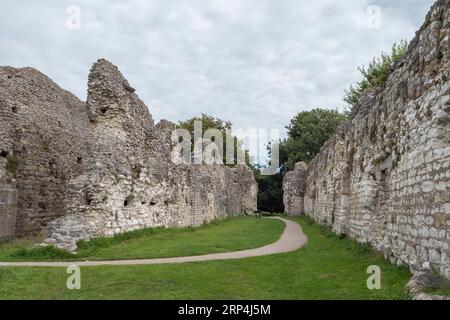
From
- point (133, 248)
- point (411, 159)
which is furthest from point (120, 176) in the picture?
point (411, 159)

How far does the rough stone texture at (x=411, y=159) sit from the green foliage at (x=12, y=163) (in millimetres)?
12469

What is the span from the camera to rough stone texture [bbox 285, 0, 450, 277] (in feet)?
24.3

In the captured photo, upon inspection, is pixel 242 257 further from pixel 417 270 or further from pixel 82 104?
pixel 82 104

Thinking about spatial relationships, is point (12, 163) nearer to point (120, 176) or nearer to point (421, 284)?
point (120, 176)

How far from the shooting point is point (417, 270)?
7988 mm

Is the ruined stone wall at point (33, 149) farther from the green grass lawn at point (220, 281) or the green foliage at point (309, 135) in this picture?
the green foliage at point (309, 135)

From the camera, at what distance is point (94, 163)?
1423cm

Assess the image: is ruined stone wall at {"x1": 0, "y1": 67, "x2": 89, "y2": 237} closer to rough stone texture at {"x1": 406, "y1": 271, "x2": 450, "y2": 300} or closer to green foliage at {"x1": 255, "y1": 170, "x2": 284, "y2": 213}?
rough stone texture at {"x1": 406, "y1": 271, "x2": 450, "y2": 300}

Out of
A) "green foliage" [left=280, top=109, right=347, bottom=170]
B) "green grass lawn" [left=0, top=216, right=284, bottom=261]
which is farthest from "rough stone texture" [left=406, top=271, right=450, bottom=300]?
"green foliage" [left=280, top=109, right=347, bottom=170]

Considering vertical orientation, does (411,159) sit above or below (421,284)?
above

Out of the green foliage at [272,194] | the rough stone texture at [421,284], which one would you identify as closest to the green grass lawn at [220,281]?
the rough stone texture at [421,284]

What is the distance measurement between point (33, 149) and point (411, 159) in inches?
583

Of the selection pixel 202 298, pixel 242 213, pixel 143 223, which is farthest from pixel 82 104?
pixel 242 213

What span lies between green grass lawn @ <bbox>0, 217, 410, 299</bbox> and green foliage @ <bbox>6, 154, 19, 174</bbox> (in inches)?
331
